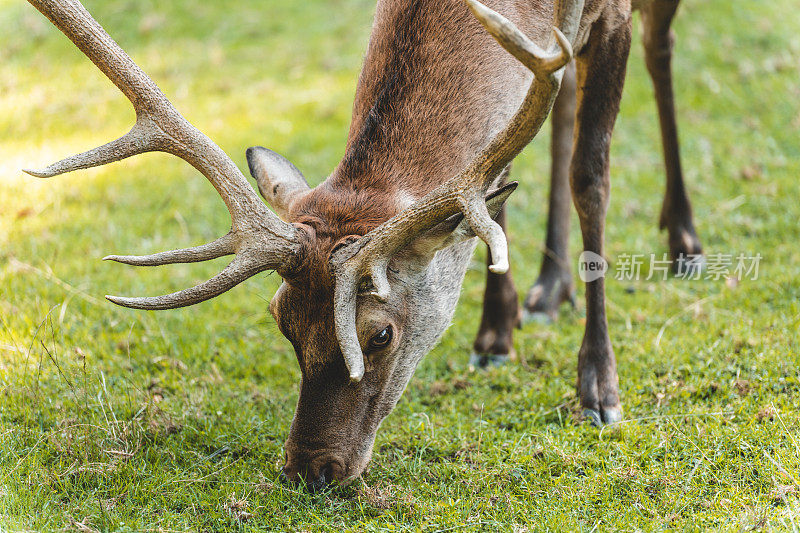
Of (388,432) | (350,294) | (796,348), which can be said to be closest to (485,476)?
(388,432)

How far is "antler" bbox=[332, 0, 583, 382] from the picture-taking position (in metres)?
3.20

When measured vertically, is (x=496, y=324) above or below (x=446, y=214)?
below

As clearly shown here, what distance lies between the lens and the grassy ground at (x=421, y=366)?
3.45m

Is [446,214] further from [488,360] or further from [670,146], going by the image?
[670,146]

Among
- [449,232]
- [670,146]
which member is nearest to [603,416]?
[449,232]

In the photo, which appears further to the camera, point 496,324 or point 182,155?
point 496,324

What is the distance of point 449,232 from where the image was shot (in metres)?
3.50

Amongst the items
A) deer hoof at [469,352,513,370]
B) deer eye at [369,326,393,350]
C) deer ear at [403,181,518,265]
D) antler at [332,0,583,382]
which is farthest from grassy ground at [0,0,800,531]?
deer ear at [403,181,518,265]

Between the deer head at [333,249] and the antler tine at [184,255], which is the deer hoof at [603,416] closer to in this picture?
the deer head at [333,249]

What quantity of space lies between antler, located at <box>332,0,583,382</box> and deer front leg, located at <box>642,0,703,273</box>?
3.20 metres

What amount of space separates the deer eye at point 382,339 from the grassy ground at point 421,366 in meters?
0.61

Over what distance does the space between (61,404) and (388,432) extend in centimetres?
162

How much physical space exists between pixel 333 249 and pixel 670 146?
3.76 metres

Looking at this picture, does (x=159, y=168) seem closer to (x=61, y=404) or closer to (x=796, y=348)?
(x=61, y=404)
